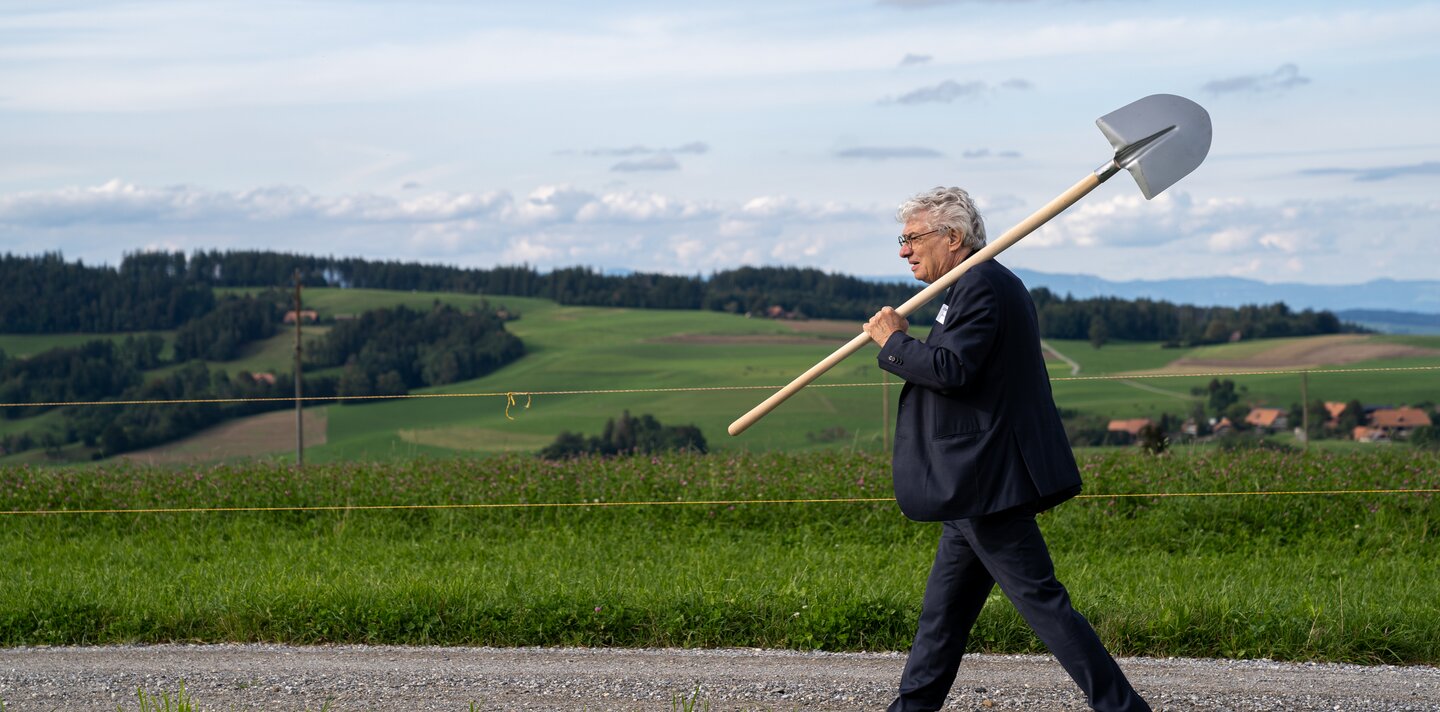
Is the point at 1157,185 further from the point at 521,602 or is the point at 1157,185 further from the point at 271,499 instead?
the point at 271,499

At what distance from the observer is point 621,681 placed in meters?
5.79

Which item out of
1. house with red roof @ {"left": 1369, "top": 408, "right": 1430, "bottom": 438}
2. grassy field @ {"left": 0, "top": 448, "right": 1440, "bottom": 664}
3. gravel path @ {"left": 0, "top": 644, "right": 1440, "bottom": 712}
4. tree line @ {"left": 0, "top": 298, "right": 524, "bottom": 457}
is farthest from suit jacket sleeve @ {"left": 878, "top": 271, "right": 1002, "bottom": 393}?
tree line @ {"left": 0, "top": 298, "right": 524, "bottom": 457}

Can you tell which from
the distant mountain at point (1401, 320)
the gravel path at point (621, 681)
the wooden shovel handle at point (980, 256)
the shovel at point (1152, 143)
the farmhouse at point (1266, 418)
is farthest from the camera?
the distant mountain at point (1401, 320)

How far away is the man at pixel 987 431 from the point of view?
4.59 meters

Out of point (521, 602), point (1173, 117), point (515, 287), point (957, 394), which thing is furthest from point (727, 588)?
point (515, 287)

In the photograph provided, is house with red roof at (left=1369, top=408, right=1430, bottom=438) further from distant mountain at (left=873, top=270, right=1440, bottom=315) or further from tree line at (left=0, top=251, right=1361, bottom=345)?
distant mountain at (left=873, top=270, right=1440, bottom=315)

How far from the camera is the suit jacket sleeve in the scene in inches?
179

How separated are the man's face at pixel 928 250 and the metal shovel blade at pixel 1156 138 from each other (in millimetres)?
754

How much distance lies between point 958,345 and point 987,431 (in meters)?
0.30

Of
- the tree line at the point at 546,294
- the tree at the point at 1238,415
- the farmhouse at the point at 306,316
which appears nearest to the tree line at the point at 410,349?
the farmhouse at the point at 306,316

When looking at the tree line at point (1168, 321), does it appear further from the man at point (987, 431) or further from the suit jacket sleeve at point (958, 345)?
the suit jacket sleeve at point (958, 345)

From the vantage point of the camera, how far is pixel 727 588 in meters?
7.10

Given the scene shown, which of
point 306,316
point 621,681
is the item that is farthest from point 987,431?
point 306,316

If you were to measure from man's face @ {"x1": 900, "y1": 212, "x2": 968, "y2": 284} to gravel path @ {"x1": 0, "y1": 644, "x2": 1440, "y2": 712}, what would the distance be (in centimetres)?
173
